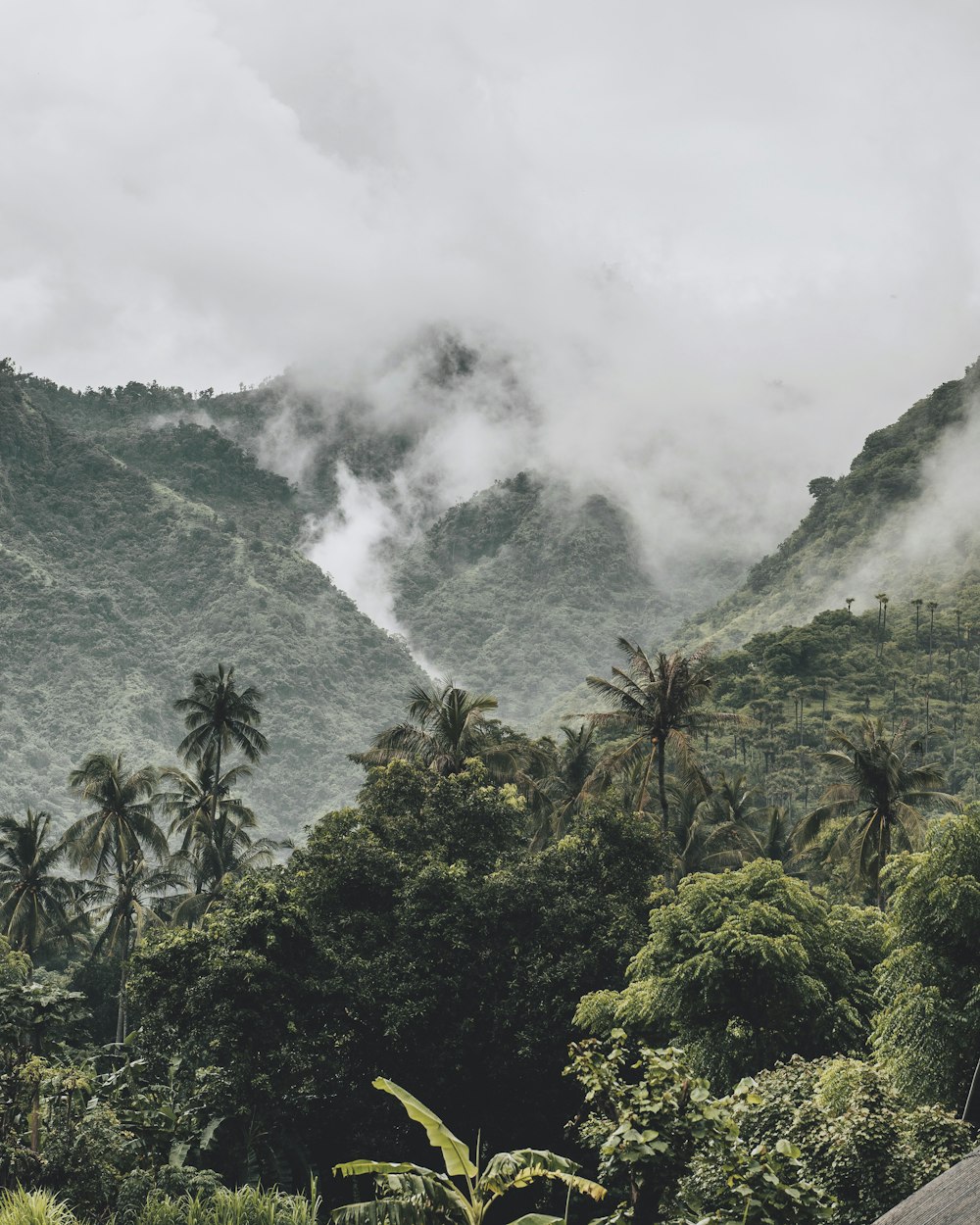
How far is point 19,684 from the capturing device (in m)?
176

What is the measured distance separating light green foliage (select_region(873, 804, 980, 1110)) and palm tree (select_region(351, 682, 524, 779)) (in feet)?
79.9

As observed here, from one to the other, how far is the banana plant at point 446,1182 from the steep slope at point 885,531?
449 feet

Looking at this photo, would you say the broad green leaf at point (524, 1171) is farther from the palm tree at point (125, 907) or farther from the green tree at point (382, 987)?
the palm tree at point (125, 907)

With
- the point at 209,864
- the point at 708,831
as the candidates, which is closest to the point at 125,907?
the point at 209,864

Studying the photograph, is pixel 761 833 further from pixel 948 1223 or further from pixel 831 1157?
pixel 948 1223

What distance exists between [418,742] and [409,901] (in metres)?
13.6

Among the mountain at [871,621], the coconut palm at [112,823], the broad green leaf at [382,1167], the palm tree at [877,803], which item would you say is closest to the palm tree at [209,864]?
the coconut palm at [112,823]

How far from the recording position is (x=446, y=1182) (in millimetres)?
9086

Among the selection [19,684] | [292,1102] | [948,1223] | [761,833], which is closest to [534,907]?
[292,1102]

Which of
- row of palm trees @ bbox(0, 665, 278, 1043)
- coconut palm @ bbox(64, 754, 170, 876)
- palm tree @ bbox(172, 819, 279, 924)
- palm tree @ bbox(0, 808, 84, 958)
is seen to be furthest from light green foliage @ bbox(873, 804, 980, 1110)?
palm tree @ bbox(0, 808, 84, 958)

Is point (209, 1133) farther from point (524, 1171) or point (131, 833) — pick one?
point (131, 833)

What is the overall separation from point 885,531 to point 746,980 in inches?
5801

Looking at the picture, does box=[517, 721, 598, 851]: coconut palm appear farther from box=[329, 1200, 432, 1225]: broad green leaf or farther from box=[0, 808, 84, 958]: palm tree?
box=[329, 1200, 432, 1225]: broad green leaf

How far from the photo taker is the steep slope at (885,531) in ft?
486
